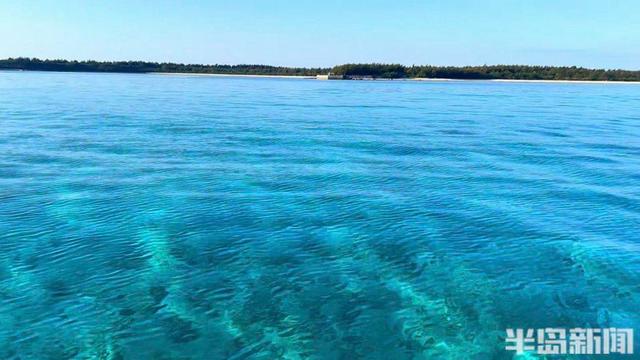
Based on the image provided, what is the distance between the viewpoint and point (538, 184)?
28.2 meters

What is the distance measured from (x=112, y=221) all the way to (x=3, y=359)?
9.34m

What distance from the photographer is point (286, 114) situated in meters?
65.0

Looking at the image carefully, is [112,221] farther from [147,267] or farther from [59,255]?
[147,267]

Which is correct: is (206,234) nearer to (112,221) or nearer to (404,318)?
(112,221)

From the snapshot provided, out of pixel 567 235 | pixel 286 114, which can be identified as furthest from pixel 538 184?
pixel 286 114

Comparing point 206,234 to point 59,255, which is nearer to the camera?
point 59,255

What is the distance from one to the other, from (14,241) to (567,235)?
2104cm

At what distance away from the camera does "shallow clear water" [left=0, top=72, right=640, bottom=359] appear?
12688 millimetres

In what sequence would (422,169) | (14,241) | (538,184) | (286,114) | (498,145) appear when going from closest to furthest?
(14,241) < (538,184) < (422,169) < (498,145) < (286,114)

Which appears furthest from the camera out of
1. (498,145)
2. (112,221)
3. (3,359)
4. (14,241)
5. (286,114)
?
(286,114)

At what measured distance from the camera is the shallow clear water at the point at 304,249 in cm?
1269

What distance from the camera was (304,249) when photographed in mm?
18000

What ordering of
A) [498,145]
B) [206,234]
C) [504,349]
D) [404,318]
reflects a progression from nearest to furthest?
[504,349] → [404,318] → [206,234] → [498,145]

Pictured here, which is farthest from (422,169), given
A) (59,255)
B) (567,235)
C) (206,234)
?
(59,255)
